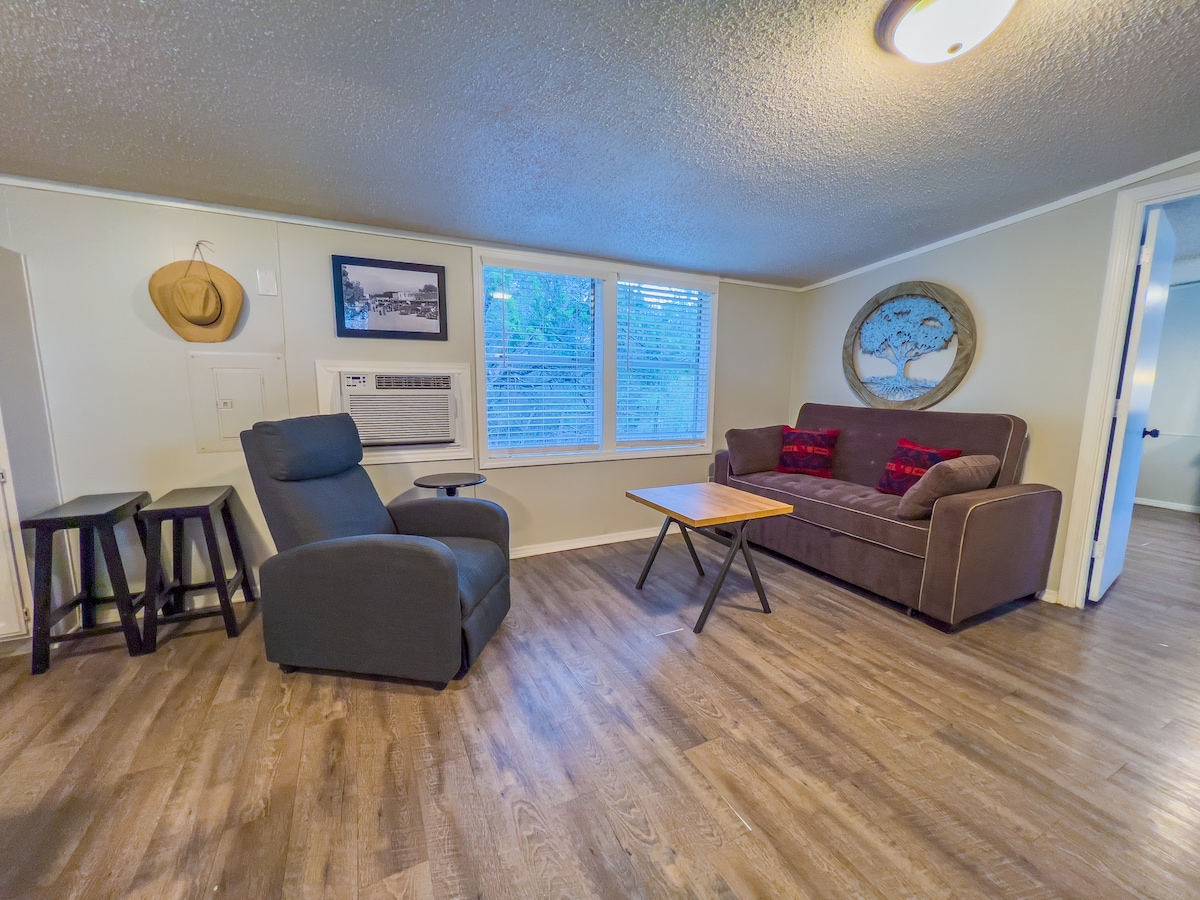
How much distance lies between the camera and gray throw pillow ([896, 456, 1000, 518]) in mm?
2211

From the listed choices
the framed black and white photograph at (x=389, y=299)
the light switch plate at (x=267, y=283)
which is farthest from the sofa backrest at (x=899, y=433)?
the light switch plate at (x=267, y=283)

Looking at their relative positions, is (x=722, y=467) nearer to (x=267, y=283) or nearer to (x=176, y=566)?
(x=267, y=283)

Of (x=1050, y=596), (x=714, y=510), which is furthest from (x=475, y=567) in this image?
(x=1050, y=596)

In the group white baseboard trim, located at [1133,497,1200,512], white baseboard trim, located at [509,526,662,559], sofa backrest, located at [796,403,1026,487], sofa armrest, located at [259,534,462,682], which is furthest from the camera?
white baseboard trim, located at [1133,497,1200,512]

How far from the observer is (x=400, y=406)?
269cm

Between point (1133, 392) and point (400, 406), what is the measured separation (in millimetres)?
3923

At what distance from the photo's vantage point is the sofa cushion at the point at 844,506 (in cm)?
230

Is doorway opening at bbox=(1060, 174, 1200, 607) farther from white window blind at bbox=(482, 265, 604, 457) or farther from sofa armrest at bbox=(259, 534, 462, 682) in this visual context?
sofa armrest at bbox=(259, 534, 462, 682)

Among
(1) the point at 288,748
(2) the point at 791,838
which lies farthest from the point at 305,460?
(2) the point at 791,838

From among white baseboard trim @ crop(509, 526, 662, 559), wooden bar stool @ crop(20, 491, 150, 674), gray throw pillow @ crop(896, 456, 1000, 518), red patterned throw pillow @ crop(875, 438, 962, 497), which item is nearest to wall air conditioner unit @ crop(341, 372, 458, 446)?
white baseboard trim @ crop(509, 526, 662, 559)

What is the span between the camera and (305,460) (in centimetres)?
190

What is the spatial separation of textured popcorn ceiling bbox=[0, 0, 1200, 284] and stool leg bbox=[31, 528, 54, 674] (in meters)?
1.54

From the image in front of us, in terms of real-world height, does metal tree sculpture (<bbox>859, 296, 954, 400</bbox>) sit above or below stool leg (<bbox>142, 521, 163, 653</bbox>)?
above

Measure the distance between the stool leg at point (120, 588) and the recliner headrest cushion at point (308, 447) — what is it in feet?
2.48
